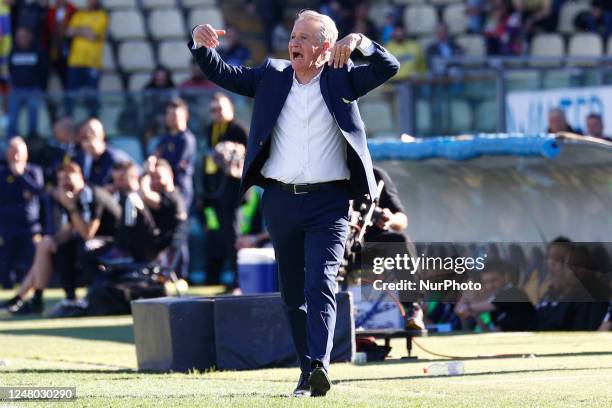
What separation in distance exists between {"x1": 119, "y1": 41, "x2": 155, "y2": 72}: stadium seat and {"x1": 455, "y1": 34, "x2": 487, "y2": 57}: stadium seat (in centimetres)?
495

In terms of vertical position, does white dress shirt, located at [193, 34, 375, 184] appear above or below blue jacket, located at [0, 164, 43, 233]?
above

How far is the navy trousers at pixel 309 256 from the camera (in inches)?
330

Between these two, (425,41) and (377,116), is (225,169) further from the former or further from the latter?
(425,41)

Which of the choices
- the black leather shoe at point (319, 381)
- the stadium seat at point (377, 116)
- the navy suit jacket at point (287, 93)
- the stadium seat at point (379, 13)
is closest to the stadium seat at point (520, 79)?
the stadium seat at point (377, 116)

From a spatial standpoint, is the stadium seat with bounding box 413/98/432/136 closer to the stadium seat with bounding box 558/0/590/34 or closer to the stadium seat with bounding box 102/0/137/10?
the stadium seat with bounding box 558/0/590/34

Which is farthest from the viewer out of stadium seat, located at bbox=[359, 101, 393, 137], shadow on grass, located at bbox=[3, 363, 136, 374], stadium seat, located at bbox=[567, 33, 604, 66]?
stadium seat, located at bbox=[567, 33, 604, 66]

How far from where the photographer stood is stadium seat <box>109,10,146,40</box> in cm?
2456

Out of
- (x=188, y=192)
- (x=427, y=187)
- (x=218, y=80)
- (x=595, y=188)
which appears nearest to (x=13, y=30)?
(x=188, y=192)

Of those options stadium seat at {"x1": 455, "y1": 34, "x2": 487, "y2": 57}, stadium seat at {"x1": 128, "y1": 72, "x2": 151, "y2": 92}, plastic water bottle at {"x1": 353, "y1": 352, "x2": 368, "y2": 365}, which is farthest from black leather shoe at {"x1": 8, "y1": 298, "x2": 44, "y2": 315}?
stadium seat at {"x1": 455, "y1": 34, "x2": 487, "y2": 57}

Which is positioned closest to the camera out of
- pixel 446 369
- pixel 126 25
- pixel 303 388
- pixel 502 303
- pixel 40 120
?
pixel 303 388

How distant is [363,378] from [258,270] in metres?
4.11

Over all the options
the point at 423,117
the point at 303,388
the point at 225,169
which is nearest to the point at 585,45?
the point at 423,117

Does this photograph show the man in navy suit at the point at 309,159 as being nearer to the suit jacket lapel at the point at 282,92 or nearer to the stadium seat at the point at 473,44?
the suit jacket lapel at the point at 282,92

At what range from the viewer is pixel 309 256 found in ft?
27.8
